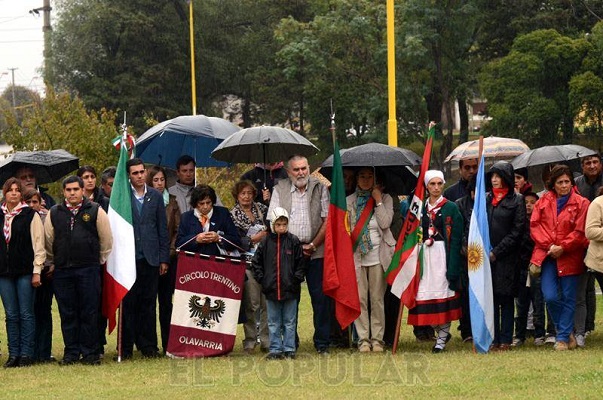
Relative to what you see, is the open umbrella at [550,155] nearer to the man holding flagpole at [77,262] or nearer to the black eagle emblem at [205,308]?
the black eagle emblem at [205,308]

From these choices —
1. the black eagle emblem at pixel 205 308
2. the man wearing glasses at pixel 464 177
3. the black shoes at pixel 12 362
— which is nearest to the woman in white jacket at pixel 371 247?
the man wearing glasses at pixel 464 177

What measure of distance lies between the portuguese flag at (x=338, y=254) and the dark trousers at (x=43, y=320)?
3.03 m

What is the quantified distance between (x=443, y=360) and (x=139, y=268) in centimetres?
349

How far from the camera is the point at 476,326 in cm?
1250

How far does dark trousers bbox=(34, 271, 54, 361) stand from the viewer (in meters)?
13.1

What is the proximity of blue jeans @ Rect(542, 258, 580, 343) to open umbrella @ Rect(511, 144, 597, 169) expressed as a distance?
1586 millimetres

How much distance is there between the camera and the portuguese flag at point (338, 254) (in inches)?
500

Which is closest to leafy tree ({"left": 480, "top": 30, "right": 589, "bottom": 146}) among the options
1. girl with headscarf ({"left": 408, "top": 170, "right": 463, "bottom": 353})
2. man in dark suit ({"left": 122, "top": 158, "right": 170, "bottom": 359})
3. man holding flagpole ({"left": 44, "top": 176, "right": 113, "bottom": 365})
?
girl with headscarf ({"left": 408, "top": 170, "right": 463, "bottom": 353})

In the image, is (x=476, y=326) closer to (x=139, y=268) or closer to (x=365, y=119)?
(x=139, y=268)

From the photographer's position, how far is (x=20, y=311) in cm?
1277

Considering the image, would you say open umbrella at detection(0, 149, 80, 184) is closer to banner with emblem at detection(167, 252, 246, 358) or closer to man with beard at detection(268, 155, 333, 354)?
banner with emblem at detection(167, 252, 246, 358)

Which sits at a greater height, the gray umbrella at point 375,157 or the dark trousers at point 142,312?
the gray umbrella at point 375,157

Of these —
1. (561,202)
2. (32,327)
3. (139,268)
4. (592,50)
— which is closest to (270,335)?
(139,268)

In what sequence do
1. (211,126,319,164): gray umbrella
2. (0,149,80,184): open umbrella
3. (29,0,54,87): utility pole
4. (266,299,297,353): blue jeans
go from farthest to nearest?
(29,0,54,87): utility pole, (0,149,80,184): open umbrella, (211,126,319,164): gray umbrella, (266,299,297,353): blue jeans
